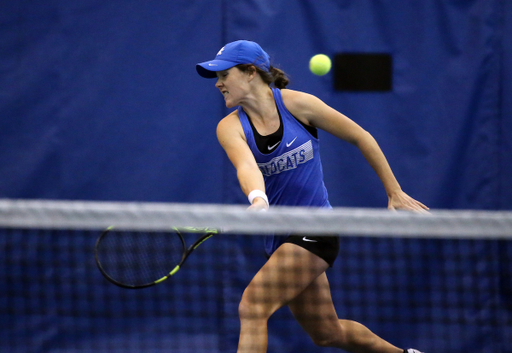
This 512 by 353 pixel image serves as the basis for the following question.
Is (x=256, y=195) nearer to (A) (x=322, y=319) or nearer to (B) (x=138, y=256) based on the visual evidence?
(A) (x=322, y=319)

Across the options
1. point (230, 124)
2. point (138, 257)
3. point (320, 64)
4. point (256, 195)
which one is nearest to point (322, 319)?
point (256, 195)

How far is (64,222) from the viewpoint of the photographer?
1.45m

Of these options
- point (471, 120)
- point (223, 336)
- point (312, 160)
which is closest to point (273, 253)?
point (312, 160)

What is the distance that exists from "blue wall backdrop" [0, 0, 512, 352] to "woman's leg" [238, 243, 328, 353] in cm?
119

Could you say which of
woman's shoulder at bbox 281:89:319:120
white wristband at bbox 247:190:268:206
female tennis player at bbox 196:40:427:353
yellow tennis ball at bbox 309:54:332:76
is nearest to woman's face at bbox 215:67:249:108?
female tennis player at bbox 196:40:427:353

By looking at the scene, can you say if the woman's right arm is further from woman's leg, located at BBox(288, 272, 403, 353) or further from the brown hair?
woman's leg, located at BBox(288, 272, 403, 353)

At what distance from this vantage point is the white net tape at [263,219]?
1.44 metres

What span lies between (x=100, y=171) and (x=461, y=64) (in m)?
2.22

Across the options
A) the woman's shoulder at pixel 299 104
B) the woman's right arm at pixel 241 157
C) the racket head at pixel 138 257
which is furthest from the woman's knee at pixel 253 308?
the racket head at pixel 138 257

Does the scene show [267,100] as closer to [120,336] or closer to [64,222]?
[64,222]

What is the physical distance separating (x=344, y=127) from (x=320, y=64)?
3.47 feet

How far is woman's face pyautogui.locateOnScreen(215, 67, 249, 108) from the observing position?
2146 millimetres

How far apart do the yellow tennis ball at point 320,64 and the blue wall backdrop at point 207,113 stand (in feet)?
0.26

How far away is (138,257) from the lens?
3115 millimetres
